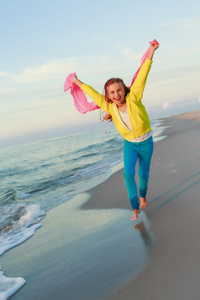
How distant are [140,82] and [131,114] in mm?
419

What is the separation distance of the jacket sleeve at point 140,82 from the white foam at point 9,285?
249 cm

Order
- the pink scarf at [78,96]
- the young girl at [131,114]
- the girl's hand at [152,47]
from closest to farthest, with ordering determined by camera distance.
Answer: the girl's hand at [152,47], the young girl at [131,114], the pink scarf at [78,96]

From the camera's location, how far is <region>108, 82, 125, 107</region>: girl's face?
140 inches

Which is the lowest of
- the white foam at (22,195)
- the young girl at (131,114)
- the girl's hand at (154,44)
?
the white foam at (22,195)

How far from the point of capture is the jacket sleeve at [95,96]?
3.81 meters

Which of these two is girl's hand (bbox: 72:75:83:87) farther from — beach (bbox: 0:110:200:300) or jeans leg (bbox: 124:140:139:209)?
beach (bbox: 0:110:200:300)

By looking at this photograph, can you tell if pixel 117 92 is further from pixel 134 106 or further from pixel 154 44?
pixel 154 44

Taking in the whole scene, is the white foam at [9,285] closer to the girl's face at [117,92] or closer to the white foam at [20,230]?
the white foam at [20,230]

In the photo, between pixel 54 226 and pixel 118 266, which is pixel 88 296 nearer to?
pixel 118 266

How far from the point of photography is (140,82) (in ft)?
11.3

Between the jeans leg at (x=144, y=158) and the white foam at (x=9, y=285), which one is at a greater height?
the jeans leg at (x=144, y=158)

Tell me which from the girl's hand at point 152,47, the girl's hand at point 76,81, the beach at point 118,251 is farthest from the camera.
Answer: the girl's hand at point 76,81

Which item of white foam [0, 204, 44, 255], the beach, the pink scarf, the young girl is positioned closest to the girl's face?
the young girl

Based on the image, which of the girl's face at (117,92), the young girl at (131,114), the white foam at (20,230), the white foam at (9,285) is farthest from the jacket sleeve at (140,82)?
the white foam at (20,230)
